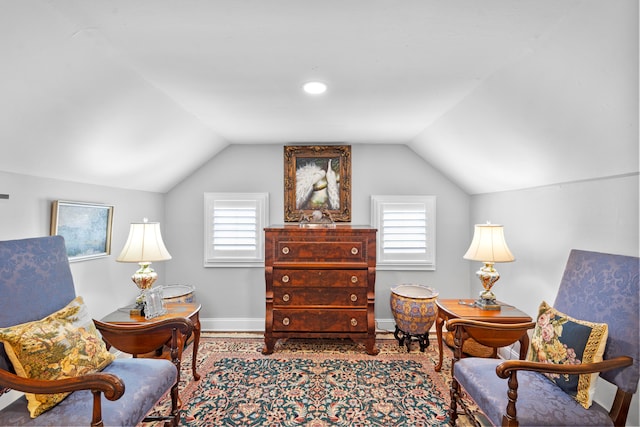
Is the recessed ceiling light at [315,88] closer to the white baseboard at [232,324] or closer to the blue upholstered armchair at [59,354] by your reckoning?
the blue upholstered armchair at [59,354]

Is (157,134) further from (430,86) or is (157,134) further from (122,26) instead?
(430,86)

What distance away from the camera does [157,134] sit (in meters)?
2.76

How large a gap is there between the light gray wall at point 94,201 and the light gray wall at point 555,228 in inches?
155

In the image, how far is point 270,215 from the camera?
3994mm

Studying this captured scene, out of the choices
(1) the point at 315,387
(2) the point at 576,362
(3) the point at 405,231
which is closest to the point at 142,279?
(1) the point at 315,387

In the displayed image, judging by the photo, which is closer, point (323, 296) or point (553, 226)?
point (553, 226)

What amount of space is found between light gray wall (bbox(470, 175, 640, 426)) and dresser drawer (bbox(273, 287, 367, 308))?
1541 millimetres

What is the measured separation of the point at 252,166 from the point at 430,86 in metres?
2.47

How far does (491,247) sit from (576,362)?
Answer: 1.16m

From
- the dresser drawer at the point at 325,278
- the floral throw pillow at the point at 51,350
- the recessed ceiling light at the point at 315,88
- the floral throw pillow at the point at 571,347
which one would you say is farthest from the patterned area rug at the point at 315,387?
the recessed ceiling light at the point at 315,88

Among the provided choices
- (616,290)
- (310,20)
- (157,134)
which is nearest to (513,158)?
(616,290)

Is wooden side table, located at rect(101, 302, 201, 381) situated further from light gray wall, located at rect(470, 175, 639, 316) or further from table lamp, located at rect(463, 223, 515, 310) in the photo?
light gray wall, located at rect(470, 175, 639, 316)

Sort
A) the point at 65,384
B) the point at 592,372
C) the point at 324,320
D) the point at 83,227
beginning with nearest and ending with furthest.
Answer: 1. the point at 65,384
2. the point at 592,372
3. the point at 83,227
4. the point at 324,320

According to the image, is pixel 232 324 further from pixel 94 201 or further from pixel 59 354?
pixel 59 354
